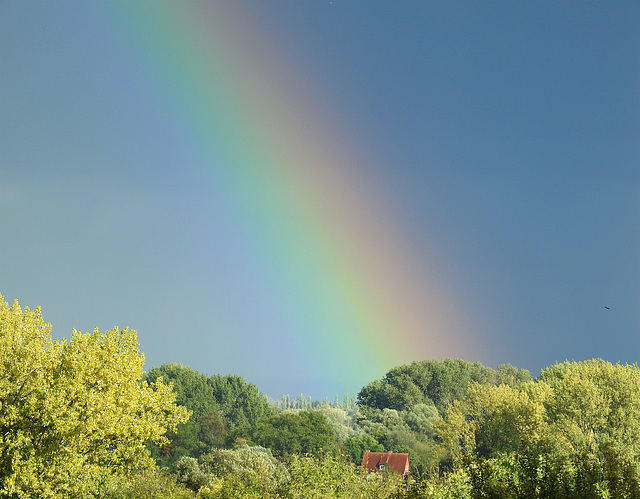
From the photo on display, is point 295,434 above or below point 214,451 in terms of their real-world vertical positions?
above

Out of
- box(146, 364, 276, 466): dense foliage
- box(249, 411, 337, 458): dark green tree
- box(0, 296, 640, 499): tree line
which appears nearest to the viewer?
box(0, 296, 640, 499): tree line

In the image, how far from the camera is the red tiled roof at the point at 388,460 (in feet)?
238

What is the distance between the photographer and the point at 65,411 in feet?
62.1

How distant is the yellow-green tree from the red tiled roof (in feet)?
178

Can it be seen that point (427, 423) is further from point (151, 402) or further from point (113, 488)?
point (151, 402)

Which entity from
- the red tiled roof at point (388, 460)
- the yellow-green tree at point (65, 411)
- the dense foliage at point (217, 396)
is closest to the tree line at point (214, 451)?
the yellow-green tree at point (65, 411)

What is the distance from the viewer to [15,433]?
765 inches

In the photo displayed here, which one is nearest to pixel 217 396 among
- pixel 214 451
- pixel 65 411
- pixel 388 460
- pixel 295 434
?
pixel 295 434

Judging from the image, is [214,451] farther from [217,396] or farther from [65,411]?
[217,396]

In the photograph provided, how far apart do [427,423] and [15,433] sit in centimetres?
8594

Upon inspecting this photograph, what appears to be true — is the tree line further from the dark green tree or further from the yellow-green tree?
the dark green tree

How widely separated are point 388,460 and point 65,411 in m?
61.6

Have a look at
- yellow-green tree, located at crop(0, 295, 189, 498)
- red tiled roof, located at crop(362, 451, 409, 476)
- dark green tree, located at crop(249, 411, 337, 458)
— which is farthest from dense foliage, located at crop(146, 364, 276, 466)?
yellow-green tree, located at crop(0, 295, 189, 498)

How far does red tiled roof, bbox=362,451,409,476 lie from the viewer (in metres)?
72.6
